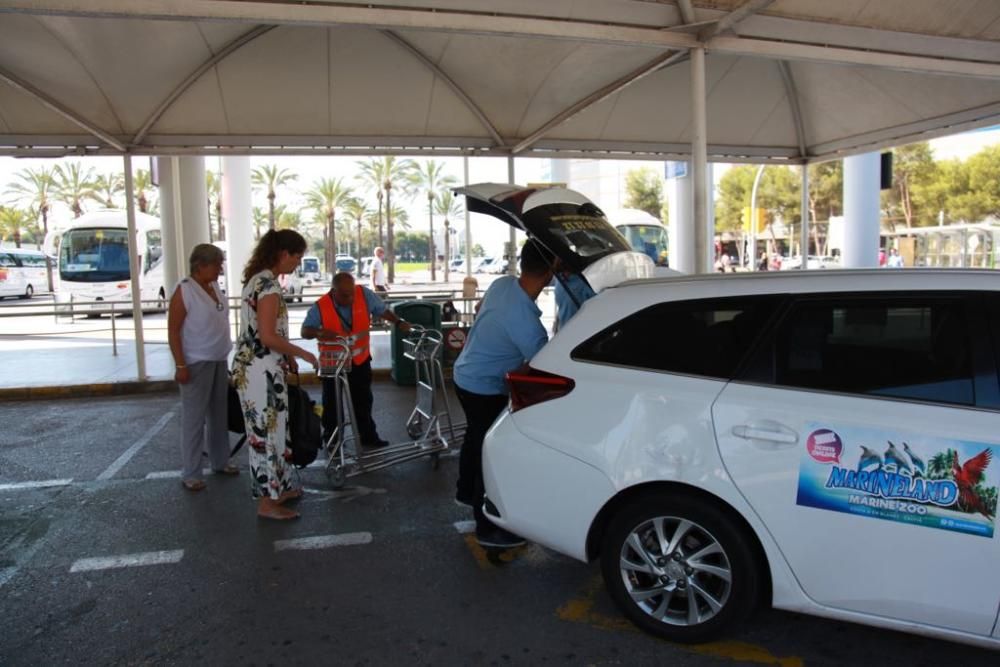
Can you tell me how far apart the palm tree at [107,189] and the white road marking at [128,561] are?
51744mm

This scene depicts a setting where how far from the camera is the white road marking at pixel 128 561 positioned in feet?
13.5

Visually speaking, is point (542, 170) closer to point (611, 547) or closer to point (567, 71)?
point (567, 71)

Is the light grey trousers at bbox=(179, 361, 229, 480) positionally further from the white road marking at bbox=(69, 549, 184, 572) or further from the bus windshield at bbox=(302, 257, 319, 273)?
the bus windshield at bbox=(302, 257, 319, 273)

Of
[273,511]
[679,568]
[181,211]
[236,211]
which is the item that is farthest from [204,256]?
[236,211]

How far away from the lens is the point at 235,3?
490 centimetres

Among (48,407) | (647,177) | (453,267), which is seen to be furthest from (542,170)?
(48,407)

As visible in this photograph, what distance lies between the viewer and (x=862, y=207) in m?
16.2

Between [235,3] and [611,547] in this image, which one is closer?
[611,547]

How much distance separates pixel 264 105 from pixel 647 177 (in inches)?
2181

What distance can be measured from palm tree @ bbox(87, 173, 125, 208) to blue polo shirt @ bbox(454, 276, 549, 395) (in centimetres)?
5256

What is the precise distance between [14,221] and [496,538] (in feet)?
221

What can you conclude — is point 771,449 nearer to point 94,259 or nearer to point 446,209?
point 94,259

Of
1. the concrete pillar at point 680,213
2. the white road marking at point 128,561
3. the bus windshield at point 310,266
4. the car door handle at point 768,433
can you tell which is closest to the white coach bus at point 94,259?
the concrete pillar at point 680,213

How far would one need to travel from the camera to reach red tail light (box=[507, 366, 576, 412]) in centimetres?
331
